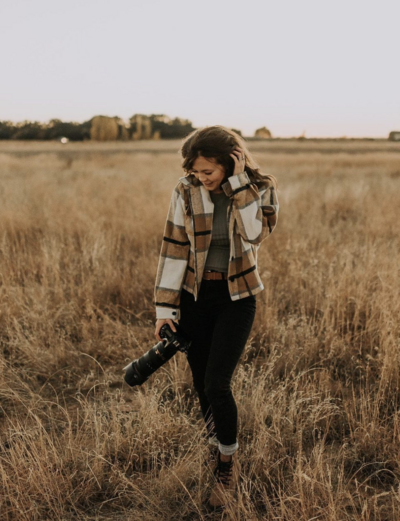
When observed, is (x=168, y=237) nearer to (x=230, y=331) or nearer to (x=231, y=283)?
(x=231, y=283)

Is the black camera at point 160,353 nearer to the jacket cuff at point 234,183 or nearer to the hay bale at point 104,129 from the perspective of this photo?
the jacket cuff at point 234,183

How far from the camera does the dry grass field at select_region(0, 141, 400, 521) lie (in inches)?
77.8

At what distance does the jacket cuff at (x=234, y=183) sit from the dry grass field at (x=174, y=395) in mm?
943

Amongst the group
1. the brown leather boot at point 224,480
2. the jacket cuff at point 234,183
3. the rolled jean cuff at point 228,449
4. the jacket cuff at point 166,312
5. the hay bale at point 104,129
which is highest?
the hay bale at point 104,129

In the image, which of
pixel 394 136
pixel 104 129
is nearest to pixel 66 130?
pixel 104 129

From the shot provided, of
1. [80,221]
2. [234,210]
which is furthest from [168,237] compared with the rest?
[80,221]

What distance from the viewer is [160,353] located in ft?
6.69

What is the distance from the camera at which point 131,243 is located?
5688 mm

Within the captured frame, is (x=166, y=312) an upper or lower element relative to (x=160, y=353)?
upper

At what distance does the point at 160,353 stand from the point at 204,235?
599 mm

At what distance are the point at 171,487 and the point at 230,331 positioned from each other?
2.69ft

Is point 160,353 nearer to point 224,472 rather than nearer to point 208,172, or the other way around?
point 224,472

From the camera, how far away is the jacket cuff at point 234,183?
190 cm

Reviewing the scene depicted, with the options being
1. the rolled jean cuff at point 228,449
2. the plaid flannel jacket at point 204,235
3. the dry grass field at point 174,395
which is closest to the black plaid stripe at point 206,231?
the plaid flannel jacket at point 204,235
